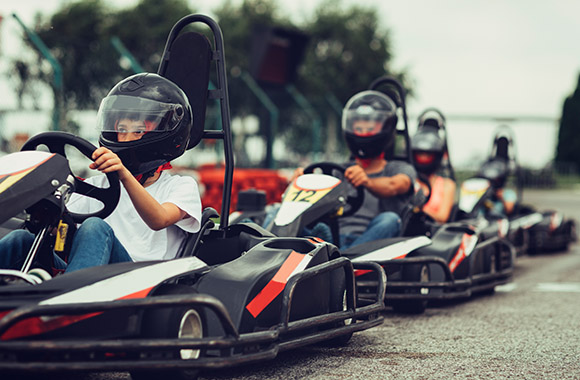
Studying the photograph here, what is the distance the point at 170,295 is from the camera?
296 centimetres

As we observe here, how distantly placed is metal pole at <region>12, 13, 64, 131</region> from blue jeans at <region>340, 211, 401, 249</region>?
4.27 m

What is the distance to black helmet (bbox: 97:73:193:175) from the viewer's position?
3.51m

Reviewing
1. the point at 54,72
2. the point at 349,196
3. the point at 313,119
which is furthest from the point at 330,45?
the point at 349,196

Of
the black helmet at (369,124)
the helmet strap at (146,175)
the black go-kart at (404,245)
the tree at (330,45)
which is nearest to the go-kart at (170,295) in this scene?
the helmet strap at (146,175)

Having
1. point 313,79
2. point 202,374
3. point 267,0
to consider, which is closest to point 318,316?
point 202,374

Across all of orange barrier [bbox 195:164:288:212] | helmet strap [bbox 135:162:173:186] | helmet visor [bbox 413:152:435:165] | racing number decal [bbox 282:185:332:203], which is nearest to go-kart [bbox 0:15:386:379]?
helmet strap [bbox 135:162:173:186]

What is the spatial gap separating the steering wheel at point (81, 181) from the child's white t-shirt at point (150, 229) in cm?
15

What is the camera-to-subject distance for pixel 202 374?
138 inches

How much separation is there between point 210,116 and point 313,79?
1065 inches

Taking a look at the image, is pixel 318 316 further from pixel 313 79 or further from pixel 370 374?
pixel 313 79

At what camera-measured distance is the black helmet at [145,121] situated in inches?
138

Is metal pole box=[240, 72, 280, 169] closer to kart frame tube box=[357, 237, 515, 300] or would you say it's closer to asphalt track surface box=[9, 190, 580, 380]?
asphalt track surface box=[9, 190, 580, 380]

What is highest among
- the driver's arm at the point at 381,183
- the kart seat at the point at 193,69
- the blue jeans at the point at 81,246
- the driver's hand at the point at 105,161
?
the kart seat at the point at 193,69

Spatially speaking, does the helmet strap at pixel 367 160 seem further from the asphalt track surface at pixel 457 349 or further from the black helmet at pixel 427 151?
the black helmet at pixel 427 151
